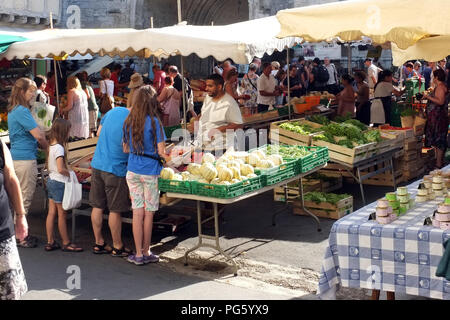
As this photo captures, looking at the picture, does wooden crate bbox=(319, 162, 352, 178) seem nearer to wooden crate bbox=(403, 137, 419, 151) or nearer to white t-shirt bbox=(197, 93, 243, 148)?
wooden crate bbox=(403, 137, 419, 151)

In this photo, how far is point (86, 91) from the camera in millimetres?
13492

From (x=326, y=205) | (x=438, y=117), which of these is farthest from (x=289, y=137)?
(x=438, y=117)

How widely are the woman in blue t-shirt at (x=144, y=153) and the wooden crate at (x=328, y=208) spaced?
8.62ft

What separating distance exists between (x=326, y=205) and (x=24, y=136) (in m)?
3.76

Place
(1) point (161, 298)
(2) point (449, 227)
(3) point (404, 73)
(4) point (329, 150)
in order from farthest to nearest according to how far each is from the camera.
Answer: (3) point (404, 73), (4) point (329, 150), (1) point (161, 298), (2) point (449, 227)

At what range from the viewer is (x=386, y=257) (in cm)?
507

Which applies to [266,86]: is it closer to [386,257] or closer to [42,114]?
[42,114]

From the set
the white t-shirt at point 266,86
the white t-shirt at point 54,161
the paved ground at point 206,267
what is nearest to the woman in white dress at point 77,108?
the paved ground at point 206,267

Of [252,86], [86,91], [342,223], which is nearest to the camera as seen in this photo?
[342,223]

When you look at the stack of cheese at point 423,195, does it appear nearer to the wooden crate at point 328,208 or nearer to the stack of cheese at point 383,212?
the stack of cheese at point 383,212

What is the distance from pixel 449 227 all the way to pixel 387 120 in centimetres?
793

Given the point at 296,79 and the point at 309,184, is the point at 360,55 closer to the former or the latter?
the point at 296,79

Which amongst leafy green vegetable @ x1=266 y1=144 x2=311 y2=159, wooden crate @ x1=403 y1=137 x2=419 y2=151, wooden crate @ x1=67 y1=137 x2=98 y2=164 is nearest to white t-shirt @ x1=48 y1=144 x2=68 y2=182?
wooden crate @ x1=67 y1=137 x2=98 y2=164
